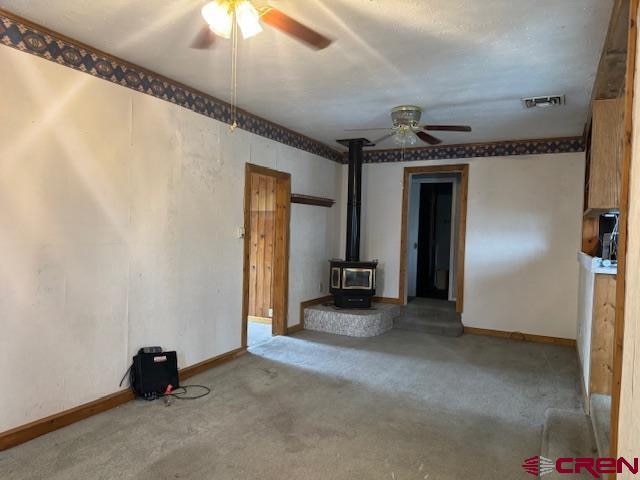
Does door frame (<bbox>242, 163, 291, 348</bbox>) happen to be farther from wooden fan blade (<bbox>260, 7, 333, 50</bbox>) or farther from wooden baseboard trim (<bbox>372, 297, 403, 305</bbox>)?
wooden fan blade (<bbox>260, 7, 333, 50</bbox>)

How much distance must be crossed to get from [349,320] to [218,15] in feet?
13.4

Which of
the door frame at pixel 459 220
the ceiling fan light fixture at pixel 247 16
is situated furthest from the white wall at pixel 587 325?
the ceiling fan light fixture at pixel 247 16

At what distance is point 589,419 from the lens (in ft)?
9.37

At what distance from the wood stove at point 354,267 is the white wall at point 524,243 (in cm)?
111

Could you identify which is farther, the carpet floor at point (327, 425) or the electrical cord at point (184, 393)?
the electrical cord at point (184, 393)

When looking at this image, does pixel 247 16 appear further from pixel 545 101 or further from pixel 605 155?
pixel 545 101

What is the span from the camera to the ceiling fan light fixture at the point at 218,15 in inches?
76.5

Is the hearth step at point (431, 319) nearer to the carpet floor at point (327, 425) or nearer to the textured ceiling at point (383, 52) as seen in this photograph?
the carpet floor at point (327, 425)

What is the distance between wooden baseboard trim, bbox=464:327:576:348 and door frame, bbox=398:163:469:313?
0.34m

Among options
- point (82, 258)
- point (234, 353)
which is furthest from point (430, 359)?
point (82, 258)

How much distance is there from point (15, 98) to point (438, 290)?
Answer: 21.6 feet

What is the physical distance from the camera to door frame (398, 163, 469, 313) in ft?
19.0

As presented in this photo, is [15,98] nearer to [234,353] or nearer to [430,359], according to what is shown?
[234,353]

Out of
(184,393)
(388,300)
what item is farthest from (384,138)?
(184,393)
